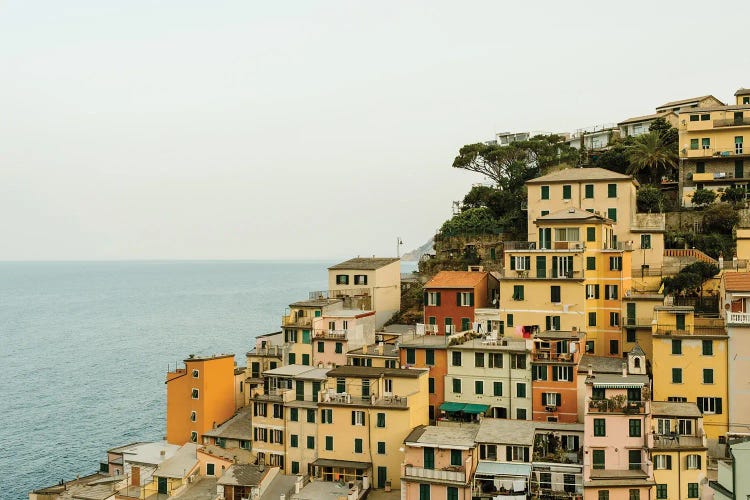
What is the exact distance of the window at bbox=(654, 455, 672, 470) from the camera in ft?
126

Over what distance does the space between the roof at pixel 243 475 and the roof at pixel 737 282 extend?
3038 centimetres

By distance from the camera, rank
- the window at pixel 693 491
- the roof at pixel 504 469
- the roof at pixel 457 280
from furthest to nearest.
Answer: the roof at pixel 457 280, the roof at pixel 504 469, the window at pixel 693 491

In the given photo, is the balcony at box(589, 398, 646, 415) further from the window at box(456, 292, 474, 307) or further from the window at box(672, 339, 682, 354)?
the window at box(456, 292, 474, 307)

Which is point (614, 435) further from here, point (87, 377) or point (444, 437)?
point (87, 377)

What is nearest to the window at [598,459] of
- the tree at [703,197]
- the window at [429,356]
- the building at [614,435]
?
the building at [614,435]

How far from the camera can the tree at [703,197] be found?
6488cm

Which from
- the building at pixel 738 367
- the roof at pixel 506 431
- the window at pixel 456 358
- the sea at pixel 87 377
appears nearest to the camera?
the roof at pixel 506 431

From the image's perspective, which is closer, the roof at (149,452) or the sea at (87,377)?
the roof at (149,452)

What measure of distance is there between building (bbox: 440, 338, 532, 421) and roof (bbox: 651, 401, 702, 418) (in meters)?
8.01

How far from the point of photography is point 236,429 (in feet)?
174

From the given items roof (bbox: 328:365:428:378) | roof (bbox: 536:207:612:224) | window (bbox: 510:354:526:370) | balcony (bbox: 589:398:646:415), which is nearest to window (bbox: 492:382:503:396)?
window (bbox: 510:354:526:370)

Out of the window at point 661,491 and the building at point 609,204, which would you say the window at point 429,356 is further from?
the window at point 661,491

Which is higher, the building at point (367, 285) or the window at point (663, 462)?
the building at point (367, 285)

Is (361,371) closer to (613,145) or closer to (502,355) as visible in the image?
(502,355)
